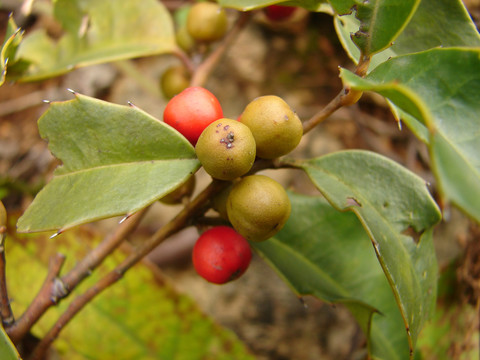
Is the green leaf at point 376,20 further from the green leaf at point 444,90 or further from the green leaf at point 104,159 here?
the green leaf at point 104,159

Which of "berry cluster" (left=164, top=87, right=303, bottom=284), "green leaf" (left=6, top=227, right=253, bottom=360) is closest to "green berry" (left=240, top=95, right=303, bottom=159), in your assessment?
"berry cluster" (left=164, top=87, right=303, bottom=284)

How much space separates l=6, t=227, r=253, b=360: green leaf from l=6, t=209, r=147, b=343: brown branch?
0.57 m

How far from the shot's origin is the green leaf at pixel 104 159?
983 mm

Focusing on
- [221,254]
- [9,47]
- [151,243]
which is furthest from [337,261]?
[9,47]

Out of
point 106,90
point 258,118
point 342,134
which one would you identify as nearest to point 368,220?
point 258,118

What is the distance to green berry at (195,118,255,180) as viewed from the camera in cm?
91

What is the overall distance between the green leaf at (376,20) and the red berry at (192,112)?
0.37 metres

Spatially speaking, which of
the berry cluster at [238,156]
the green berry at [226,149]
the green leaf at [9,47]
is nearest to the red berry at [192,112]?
the berry cluster at [238,156]

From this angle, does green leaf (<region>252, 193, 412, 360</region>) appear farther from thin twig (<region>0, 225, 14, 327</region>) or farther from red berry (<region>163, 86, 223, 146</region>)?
thin twig (<region>0, 225, 14, 327</region>)

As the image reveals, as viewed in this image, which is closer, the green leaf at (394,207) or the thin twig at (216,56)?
the green leaf at (394,207)

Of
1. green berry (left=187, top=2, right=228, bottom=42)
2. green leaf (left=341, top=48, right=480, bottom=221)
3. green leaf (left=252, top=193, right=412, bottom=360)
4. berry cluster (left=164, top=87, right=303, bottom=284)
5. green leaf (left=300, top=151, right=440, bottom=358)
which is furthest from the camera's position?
green berry (left=187, top=2, right=228, bottom=42)

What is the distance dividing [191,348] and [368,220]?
41.8 inches

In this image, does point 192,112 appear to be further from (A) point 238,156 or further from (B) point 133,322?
(B) point 133,322

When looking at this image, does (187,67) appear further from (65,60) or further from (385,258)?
(385,258)
